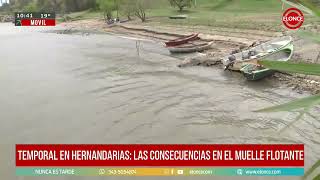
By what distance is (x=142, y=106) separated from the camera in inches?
782

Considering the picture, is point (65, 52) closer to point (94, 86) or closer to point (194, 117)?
point (94, 86)

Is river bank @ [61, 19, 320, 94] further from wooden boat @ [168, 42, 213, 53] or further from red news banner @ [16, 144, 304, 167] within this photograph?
red news banner @ [16, 144, 304, 167]

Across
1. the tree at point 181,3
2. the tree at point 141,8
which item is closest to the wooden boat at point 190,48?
the tree at point 141,8

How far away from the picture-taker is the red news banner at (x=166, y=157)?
10.1 metres

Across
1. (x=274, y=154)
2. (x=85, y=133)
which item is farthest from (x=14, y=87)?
(x=274, y=154)

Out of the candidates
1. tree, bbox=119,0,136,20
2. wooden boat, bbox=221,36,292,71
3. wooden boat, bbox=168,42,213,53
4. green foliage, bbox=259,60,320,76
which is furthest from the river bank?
green foliage, bbox=259,60,320,76

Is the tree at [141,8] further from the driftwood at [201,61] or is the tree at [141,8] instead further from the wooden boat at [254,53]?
the wooden boat at [254,53]

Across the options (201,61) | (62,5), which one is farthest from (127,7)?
(62,5)

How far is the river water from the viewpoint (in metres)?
15.4

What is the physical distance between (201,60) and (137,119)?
45.2 ft

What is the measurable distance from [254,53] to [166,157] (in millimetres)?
16991

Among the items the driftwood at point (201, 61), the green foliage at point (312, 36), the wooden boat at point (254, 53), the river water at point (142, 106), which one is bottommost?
the river water at point (142, 106)

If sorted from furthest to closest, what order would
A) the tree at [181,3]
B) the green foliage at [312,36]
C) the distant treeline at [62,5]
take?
the distant treeline at [62,5] < the tree at [181,3] < the green foliage at [312,36]

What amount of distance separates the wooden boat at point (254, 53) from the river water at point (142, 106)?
2.62 feet
